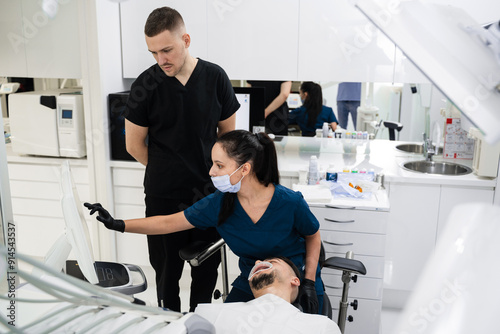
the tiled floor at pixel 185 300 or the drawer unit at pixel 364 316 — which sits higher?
the drawer unit at pixel 364 316

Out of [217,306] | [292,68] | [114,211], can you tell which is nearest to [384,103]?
[292,68]

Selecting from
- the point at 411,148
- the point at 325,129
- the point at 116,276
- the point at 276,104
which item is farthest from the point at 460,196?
the point at 116,276

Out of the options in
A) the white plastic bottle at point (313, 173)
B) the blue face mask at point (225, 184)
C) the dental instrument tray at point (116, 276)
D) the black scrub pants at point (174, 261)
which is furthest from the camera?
the white plastic bottle at point (313, 173)

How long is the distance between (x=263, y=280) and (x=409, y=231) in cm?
147

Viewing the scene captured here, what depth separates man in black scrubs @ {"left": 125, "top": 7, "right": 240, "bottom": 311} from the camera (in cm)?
219

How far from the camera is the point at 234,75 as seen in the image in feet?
10.4

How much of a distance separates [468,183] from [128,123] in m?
1.89

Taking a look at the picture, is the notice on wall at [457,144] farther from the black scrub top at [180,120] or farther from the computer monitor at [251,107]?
the black scrub top at [180,120]

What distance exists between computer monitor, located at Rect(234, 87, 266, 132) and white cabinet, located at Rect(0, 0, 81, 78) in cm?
104

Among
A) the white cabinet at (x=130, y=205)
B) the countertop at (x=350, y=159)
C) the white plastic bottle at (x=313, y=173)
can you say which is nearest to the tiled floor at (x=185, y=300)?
the white cabinet at (x=130, y=205)

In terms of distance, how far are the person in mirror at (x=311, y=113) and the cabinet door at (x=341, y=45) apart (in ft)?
0.67

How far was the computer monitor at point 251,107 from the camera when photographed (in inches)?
127

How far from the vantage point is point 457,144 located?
320 centimetres

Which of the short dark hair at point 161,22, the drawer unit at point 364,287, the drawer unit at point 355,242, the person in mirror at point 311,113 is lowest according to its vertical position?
the drawer unit at point 364,287
